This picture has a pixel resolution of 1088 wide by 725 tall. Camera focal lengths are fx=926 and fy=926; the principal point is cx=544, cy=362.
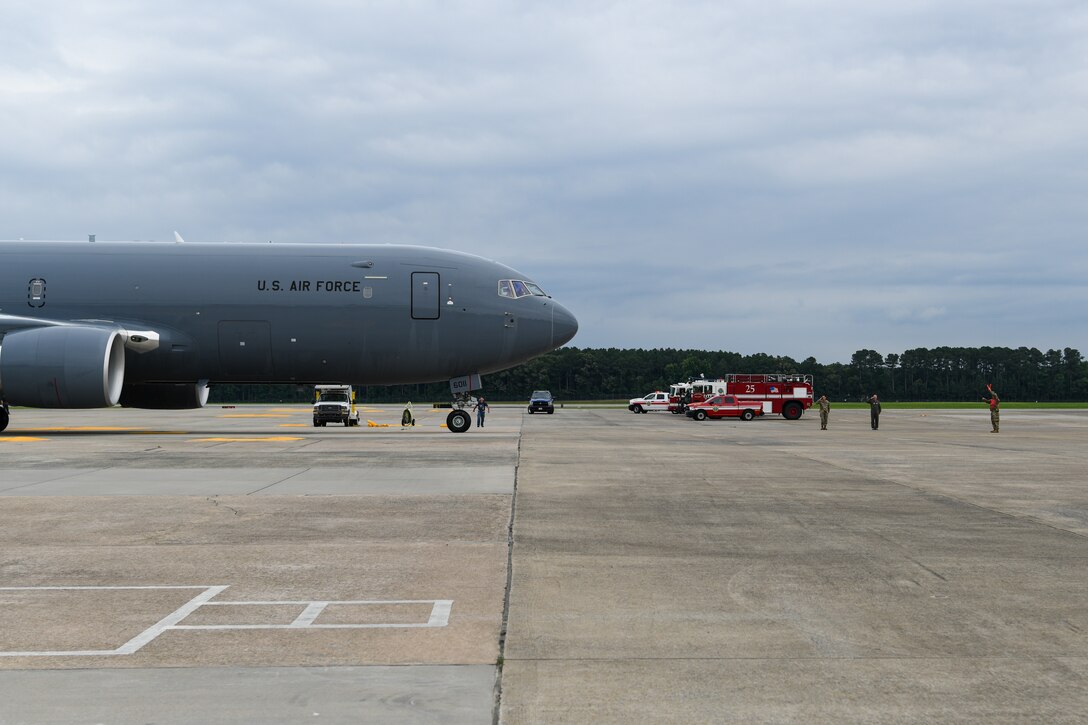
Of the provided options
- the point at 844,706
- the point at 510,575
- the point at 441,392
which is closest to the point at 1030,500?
the point at 510,575

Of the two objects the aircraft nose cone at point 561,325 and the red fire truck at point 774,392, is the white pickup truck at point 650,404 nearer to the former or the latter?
the red fire truck at point 774,392

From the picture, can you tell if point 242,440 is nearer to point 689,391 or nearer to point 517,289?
point 517,289

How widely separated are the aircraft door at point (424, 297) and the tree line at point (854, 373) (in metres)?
120

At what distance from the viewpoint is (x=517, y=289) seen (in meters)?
28.9

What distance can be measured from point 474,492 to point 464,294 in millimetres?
15162

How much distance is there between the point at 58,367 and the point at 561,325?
47.5 feet

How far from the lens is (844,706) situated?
4.79m

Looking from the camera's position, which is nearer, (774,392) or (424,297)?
(424,297)

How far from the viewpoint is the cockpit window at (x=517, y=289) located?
28766 mm

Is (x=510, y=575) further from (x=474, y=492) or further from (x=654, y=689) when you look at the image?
(x=474, y=492)

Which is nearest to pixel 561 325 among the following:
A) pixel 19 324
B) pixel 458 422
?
pixel 458 422

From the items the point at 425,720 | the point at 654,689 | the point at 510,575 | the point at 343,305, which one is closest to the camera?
the point at 425,720

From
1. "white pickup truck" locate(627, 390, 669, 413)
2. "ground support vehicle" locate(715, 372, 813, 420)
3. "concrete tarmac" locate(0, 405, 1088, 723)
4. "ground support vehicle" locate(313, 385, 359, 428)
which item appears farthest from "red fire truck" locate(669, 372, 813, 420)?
"concrete tarmac" locate(0, 405, 1088, 723)

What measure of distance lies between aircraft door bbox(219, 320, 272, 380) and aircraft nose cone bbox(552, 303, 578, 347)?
8700mm
